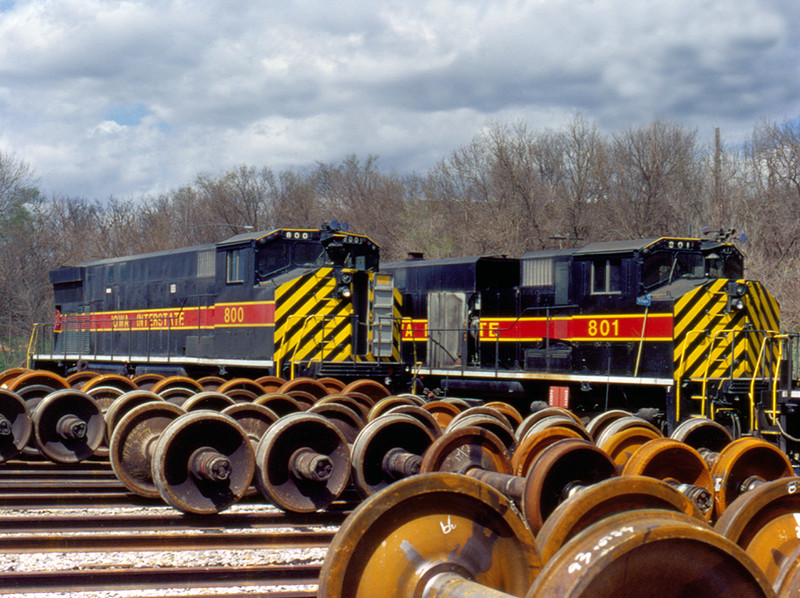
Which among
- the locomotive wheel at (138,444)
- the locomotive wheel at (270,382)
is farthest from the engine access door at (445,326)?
the locomotive wheel at (138,444)

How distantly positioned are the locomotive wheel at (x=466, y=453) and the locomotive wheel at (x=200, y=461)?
69.6 inches

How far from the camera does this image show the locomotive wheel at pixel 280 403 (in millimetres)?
9391

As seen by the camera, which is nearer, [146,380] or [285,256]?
[146,380]

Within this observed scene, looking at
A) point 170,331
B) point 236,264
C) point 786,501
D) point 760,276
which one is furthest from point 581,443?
point 760,276

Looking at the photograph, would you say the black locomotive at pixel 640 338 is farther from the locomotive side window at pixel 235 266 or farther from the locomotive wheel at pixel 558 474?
the locomotive wheel at pixel 558 474

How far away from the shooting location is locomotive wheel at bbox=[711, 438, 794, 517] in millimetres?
5477

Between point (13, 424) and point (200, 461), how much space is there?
344 cm

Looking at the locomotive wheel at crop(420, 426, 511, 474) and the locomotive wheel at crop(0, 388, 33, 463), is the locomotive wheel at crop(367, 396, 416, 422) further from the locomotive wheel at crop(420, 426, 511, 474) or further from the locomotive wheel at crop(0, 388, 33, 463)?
the locomotive wheel at crop(0, 388, 33, 463)

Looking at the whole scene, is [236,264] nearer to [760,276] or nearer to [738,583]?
[738,583]

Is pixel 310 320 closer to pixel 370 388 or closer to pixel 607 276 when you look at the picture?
pixel 370 388

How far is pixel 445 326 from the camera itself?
15.2m

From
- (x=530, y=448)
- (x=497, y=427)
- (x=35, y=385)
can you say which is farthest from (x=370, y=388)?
(x=530, y=448)

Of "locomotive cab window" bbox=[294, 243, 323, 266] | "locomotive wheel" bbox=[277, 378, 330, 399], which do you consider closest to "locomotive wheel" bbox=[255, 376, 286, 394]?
"locomotive wheel" bbox=[277, 378, 330, 399]

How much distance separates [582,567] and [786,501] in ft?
7.18
